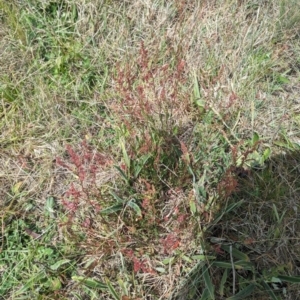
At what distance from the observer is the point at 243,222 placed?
192cm

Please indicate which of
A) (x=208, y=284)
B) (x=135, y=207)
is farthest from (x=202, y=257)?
(x=135, y=207)

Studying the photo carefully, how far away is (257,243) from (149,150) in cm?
62

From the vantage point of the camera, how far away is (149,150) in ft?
6.42

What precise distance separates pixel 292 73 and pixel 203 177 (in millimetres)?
879

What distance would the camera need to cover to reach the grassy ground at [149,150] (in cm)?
183

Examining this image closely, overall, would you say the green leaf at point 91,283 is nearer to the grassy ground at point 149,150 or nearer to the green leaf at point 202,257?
the grassy ground at point 149,150

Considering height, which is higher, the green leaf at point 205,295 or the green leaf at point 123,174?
the green leaf at point 123,174

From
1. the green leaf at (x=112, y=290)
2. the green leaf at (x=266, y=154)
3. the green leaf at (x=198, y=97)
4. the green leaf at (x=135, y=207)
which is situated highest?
the green leaf at (x=266, y=154)

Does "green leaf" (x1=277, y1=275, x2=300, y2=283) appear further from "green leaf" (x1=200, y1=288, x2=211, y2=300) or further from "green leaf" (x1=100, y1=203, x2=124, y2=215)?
"green leaf" (x1=100, y1=203, x2=124, y2=215)

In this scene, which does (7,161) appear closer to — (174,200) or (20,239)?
(20,239)

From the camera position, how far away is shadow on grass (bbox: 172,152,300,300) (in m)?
1.79

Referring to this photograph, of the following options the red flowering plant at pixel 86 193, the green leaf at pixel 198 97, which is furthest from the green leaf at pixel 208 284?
the green leaf at pixel 198 97

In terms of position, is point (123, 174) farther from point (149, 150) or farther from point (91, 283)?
point (91, 283)

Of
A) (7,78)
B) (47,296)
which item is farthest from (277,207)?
(7,78)
